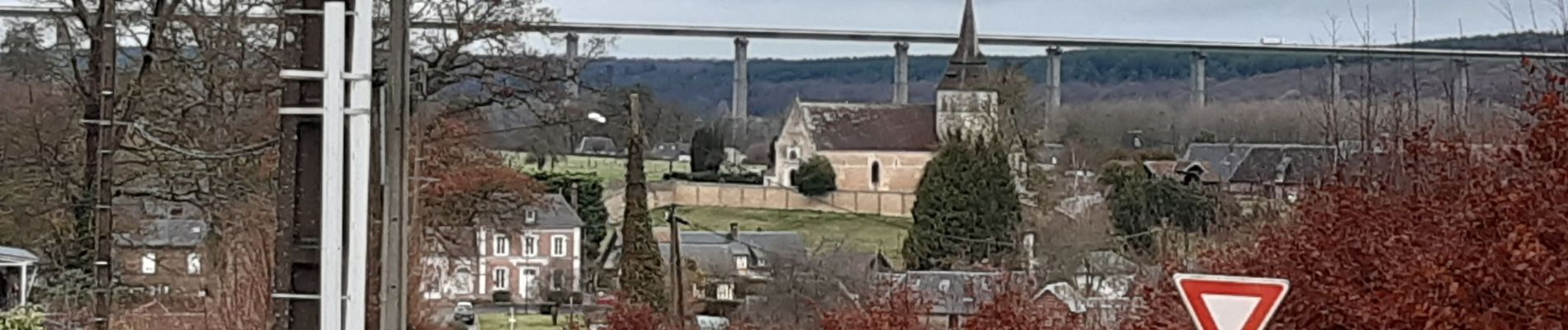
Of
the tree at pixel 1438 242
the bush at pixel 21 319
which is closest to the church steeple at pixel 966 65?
the tree at pixel 1438 242

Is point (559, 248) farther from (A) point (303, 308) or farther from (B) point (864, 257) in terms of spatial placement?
(A) point (303, 308)

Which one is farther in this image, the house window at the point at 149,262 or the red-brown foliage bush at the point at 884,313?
the red-brown foliage bush at the point at 884,313

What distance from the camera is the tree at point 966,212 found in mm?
19359

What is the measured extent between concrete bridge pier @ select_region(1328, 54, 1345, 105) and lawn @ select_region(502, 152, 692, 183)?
635cm

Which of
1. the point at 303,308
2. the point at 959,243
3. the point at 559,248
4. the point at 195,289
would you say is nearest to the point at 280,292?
the point at 303,308

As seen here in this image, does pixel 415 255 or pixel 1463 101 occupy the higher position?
pixel 1463 101

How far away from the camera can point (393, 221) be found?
3750mm

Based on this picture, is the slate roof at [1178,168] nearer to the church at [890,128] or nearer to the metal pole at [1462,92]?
the church at [890,128]

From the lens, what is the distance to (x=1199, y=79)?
1902 centimetres

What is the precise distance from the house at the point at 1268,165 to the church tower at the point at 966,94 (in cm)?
340

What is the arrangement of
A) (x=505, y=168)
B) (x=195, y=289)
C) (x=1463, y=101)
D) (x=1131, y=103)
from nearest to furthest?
(x=1463, y=101) → (x=195, y=289) → (x=505, y=168) → (x=1131, y=103)

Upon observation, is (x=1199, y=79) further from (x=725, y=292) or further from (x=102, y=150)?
(x=102, y=150)

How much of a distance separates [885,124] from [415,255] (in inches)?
503

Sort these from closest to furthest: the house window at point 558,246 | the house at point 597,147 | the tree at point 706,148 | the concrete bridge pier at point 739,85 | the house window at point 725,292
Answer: the house at point 597,147, the house window at point 558,246, the house window at point 725,292, the tree at point 706,148, the concrete bridge pier at point 739,85
